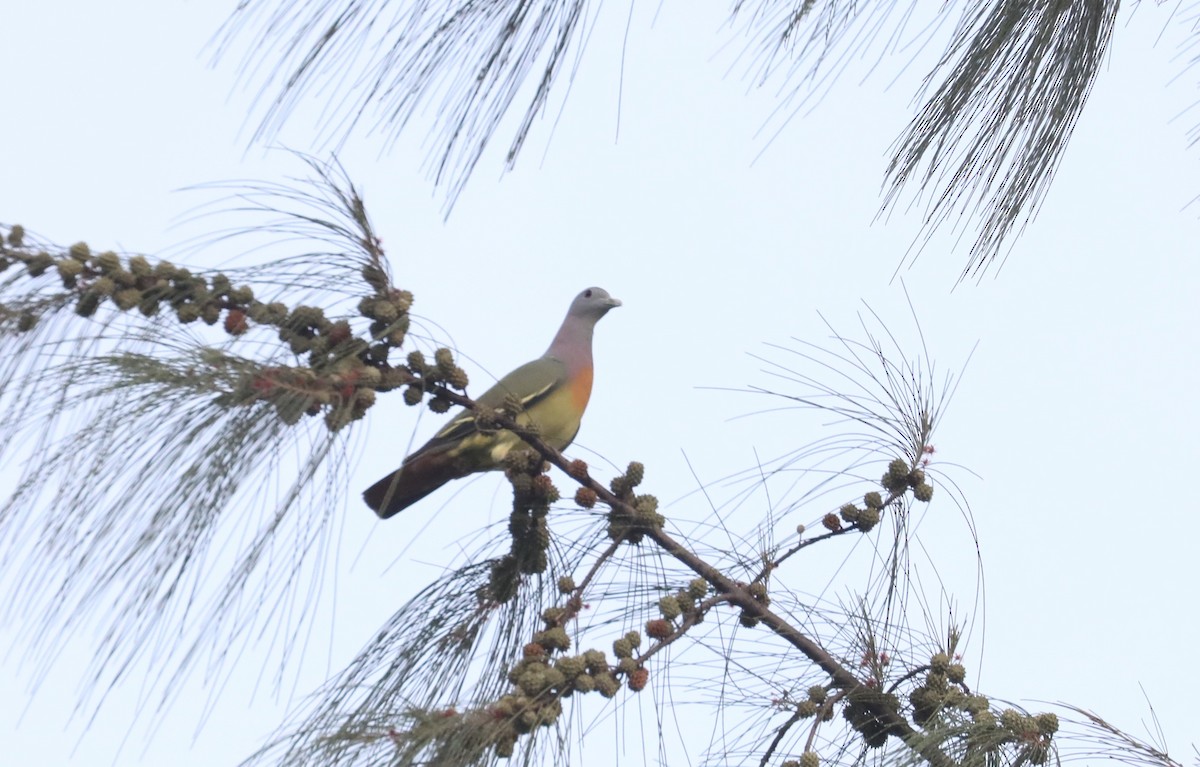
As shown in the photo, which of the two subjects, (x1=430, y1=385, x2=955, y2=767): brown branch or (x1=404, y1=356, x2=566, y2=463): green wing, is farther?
(x1=404, y1=356, x2=566, y2=463): green wing

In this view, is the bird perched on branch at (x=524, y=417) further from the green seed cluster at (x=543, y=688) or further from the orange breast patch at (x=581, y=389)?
the green seed cluster at (x=543, y=688)

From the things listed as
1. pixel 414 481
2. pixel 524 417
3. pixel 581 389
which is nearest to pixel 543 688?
pixel 524 417

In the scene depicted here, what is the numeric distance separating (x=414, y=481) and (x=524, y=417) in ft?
3.03

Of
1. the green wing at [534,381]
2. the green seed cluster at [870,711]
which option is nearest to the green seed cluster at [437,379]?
the green seed cluster at [870,711]

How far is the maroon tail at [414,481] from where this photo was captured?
3080 mm

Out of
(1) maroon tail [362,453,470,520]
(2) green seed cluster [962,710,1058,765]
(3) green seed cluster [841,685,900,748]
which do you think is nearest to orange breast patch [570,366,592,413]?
(1) maroon tail [362,453,470,520]

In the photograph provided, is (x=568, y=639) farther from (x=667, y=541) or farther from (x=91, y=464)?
(x=91, y=464)

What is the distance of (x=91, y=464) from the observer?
5.93 feet

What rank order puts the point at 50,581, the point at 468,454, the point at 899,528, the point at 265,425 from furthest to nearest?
the point at 468,454
the point at 899,528
the point at 265,425
the point at 50,581

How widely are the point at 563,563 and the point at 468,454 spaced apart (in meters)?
0.73

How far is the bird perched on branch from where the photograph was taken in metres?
2.89

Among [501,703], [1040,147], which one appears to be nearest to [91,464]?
[501,703]

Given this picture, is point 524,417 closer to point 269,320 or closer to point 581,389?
point 269,320

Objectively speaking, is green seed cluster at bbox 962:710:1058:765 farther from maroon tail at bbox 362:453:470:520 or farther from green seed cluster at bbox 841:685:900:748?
maroon tail at bbox 362:453:470:520
